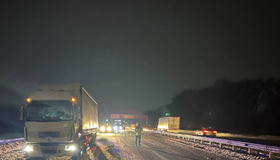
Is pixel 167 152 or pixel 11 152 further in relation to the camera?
pixel 167 152

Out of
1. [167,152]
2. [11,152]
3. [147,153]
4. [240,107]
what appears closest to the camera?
[147,153]

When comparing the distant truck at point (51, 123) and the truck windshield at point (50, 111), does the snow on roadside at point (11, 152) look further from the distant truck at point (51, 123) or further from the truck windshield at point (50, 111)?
the truck windshield at point (50, 111)

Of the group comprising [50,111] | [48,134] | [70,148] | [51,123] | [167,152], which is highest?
[50,111]

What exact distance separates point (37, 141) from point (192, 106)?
99.3m

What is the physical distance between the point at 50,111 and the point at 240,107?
6686cm

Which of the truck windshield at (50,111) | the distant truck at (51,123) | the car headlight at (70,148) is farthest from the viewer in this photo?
the truck windshield at (50,111)

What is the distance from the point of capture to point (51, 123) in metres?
14.1

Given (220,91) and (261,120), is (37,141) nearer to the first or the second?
(261,120)

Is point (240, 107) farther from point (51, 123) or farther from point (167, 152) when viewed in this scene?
point (51, 123)

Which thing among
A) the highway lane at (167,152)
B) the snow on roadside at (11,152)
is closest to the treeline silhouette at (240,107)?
the highway lane at (167,152)

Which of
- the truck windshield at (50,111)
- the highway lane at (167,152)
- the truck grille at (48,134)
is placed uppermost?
the truck windshield at (50,111)

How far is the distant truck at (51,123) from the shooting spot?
13898 mm

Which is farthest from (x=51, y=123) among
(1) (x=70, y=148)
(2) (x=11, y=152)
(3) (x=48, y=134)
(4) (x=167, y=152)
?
(4) (x=167, y=152)

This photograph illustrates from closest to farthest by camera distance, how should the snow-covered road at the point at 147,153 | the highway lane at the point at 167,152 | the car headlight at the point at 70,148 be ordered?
the car headlight at the point at 70,148 → the snow-covered road at the point at 147,153 → the highway lane at the point at 167,152
